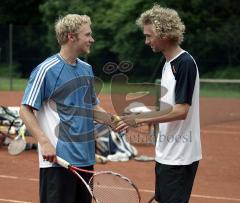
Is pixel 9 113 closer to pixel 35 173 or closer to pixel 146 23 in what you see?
pixel 35 173

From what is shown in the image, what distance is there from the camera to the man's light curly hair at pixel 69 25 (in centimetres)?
406

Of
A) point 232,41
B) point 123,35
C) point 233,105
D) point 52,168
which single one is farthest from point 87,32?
point 123,35

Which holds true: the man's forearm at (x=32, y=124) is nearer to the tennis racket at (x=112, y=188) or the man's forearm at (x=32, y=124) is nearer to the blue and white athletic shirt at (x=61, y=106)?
the blue and white athletic shirt at (x=61, y=106)

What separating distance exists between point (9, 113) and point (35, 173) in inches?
114

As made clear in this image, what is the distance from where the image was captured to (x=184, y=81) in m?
3.90

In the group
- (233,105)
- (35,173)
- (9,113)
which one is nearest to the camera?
(35,173)

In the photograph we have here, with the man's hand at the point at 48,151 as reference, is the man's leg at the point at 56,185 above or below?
below

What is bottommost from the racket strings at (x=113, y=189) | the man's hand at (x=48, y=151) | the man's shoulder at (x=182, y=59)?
the racket strings at (x=113, y=189)

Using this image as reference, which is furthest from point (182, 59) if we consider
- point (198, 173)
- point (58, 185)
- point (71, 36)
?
point (198, 173)

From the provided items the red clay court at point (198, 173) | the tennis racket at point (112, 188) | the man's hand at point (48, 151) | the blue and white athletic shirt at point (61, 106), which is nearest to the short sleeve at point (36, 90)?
the blue and white athletic shirt at point (61, 106)

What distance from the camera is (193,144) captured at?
13.3ft

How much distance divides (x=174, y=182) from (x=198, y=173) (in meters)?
4.60

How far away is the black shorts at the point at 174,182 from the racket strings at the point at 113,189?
0.22 m

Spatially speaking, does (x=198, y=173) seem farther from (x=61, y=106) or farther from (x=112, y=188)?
(x=61, y=106)
